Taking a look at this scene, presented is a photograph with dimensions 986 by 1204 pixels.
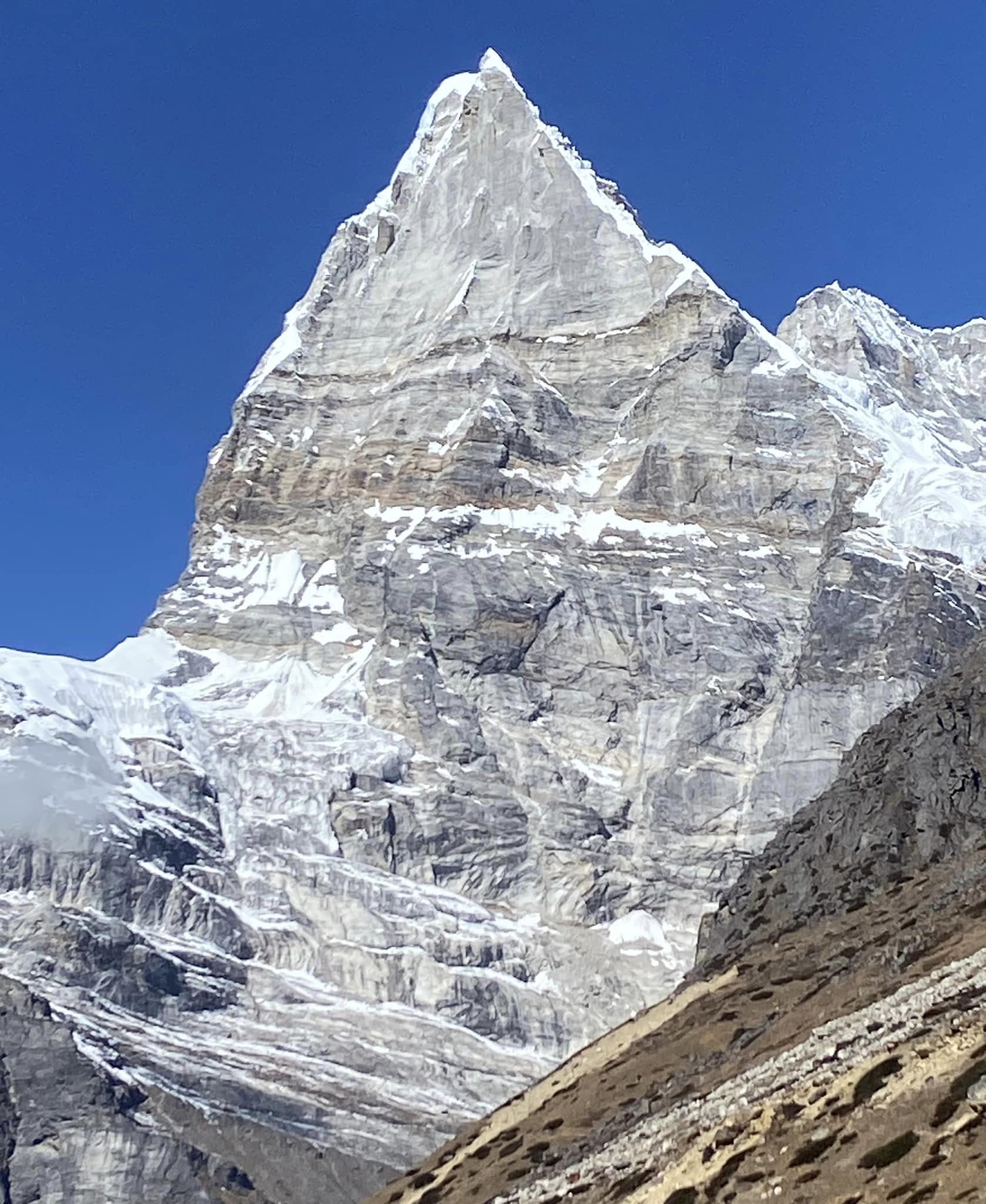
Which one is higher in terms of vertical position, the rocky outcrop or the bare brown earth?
the rocky outcrop

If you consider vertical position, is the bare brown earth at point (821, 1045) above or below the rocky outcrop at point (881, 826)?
below

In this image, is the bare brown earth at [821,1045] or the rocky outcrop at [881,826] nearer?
the bare brown earth at [821,1045]

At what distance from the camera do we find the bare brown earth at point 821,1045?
139ft

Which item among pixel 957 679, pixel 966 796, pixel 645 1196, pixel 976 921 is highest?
pixel 957 679

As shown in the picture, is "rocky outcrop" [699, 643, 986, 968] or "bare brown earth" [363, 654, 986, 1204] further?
"rocky outcrop" [699, 643, 986, 968]

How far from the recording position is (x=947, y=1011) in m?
50.5

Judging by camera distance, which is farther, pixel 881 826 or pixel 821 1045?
pixel 881 826

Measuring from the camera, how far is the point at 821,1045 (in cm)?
5656

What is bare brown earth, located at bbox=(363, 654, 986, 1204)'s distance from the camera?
42438mm

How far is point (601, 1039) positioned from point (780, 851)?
15.9 meters

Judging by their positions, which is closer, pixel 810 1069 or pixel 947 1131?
pixel 947 1131

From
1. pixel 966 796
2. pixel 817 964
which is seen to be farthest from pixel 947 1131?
pixel 966 796

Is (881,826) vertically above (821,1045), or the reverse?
(881,826)

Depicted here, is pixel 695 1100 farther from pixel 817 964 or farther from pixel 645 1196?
pixel 817 964
